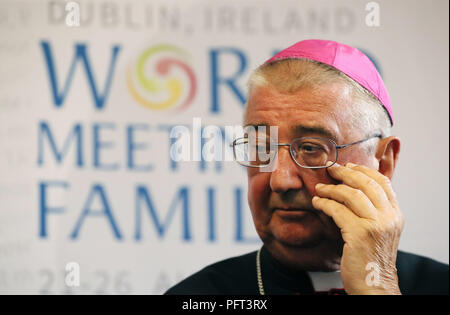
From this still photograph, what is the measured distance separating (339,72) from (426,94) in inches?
31.9

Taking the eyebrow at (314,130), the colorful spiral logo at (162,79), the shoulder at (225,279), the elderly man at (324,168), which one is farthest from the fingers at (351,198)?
the colorful spiral logo at (162,79)

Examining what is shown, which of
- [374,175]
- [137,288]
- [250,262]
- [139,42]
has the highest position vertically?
[139,42]

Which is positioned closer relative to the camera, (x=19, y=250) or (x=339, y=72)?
(x=339, y=72)

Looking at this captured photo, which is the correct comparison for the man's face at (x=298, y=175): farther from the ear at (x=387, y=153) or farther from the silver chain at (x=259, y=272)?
the silver chain at (x=259, y=272)

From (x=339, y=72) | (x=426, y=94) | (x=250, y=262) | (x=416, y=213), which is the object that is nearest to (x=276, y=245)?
(x=250, y=262)

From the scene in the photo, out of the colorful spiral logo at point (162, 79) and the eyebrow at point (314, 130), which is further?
the colorful spiral logo at point (162, 79)

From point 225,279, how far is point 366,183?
77 cm

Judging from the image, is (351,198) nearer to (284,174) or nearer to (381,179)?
(381,179)

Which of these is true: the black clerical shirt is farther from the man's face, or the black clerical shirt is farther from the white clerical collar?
the man's face

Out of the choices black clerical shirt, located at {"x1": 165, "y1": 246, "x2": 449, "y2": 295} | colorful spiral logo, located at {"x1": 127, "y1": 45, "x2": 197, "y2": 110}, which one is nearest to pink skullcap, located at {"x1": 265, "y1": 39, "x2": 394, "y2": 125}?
colorful spiral logo, located at {"x1": 127, "y1": 45, "x2": 197, "y2": 110}

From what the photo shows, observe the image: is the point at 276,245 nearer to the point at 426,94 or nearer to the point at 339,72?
the point at 339,72

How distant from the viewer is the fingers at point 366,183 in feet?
5.64

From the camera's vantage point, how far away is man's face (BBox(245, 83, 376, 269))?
1.81m

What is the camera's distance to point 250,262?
2207mm
